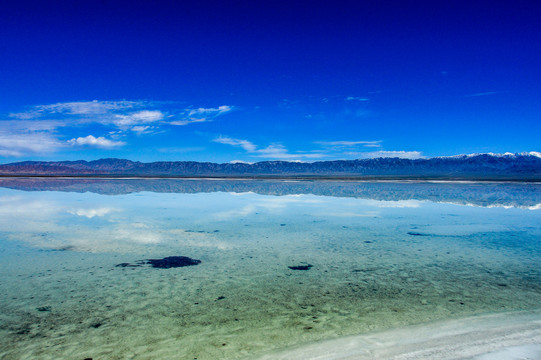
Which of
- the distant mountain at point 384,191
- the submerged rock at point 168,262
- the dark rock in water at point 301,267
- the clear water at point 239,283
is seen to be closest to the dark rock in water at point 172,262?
the submerged rock at point 168,262

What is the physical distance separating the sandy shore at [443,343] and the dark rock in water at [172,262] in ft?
10.9

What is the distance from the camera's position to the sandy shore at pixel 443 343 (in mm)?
3229

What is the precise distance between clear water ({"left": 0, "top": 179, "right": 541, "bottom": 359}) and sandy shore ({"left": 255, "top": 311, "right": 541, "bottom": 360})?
0.63 ft

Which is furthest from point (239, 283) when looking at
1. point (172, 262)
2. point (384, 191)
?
point (384, 191)

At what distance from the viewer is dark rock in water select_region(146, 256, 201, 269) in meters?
6.17

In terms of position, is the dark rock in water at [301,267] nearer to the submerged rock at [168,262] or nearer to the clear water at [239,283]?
the clear water at [239,283]

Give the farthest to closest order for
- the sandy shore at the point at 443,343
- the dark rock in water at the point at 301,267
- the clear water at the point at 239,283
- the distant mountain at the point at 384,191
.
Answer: the distant mountain at the point at 384,191 → the dark rock in water at the point at 301,267 → the clear water at the point at 239,283 → the sandy shore at the point at 443,343

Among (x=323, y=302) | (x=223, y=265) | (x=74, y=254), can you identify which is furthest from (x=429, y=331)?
(x=74, y=254)

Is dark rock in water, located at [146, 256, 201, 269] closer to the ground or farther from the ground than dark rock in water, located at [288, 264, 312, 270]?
farther from the ground

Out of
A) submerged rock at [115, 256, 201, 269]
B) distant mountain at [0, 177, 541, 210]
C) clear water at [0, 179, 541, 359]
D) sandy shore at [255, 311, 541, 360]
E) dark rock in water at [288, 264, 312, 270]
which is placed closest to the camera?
sandy shore at [255, 311, 541, 360]

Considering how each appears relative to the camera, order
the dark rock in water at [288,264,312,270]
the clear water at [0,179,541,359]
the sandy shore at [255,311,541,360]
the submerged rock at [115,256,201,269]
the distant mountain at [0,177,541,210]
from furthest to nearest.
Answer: the distant mountain at [0,177,541,210]
the submerged rock at [115,256,201,269]
the dark rock in water at [288,264,312,270]
the clear water at [0,179,541,359]
the sandy shore at [255,311,541,360]

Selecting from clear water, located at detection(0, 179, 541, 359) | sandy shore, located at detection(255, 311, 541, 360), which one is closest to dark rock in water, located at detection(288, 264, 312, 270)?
clear water, located at detection(0, 179, 541, 359)

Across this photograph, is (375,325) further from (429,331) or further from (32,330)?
(32,330)

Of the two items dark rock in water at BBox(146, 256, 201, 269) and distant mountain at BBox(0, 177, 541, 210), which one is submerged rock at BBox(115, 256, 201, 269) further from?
distant mountain at BBox(0, 177, 541, 210)
